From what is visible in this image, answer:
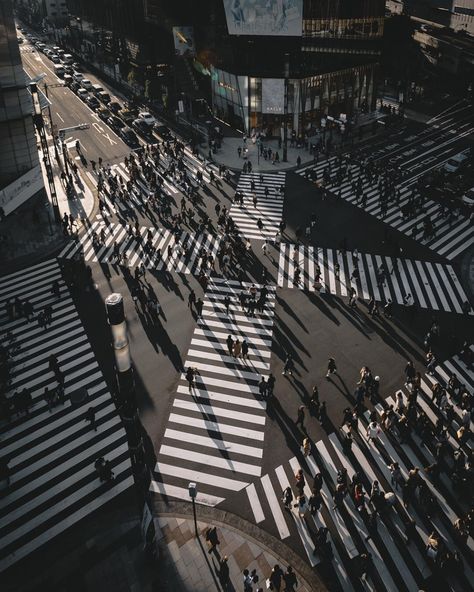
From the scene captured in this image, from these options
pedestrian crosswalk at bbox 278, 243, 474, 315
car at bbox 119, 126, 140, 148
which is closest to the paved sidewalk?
car at bbox 119, 126, 140, 148

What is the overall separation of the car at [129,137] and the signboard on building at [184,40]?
59.5ft

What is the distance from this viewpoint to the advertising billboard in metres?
56.1

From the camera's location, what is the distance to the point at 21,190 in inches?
1609

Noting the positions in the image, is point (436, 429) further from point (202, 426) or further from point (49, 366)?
point (49, 366)

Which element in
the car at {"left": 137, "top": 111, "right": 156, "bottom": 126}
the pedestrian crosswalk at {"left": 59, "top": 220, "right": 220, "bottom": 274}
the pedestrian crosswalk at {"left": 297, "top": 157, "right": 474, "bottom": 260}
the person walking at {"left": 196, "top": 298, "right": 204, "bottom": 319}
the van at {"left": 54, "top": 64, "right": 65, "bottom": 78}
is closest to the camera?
the person walking at {"left": 196, "top": 298, "right": 204, "bottom": 319}

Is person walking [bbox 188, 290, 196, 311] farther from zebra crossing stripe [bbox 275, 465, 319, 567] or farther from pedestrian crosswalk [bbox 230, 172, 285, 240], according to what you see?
zebra crossing stripe [bbox 275, 465, 319, 567]

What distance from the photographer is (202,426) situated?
2398 cm

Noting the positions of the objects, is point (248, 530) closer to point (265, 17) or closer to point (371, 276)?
point (371, 276)

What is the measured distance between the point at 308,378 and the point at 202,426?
21.9ft

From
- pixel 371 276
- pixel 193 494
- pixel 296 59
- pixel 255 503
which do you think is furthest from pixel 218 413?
pixel 296 59

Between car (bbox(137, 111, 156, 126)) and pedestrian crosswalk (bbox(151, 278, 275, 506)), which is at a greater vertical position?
car (bbox(137, 111, 156, 126))

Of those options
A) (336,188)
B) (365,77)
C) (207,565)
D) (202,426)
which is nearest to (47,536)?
(207,565)

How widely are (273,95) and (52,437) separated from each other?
5196cm

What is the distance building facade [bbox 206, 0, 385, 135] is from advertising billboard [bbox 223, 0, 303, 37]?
0.34 ft
